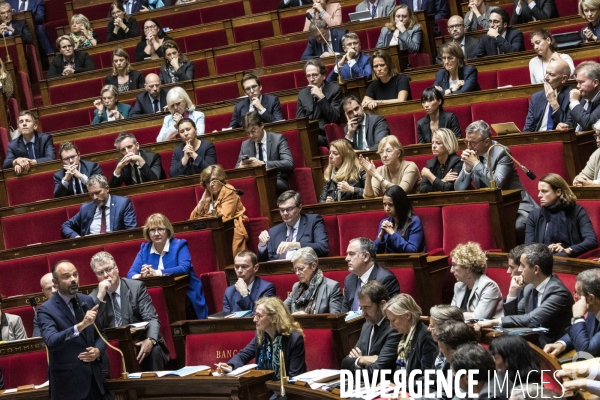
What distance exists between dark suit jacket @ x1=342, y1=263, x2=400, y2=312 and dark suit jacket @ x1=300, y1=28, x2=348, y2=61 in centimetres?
133

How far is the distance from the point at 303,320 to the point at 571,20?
1.44m

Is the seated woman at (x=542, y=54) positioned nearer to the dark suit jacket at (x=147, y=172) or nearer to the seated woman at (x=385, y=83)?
the seated woman at (x=385, y=83)

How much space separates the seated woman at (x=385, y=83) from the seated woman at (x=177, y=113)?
1.63 ft

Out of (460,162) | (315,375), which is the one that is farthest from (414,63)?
(315,375)

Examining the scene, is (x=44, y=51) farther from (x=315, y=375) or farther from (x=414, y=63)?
(x=315, y=375)

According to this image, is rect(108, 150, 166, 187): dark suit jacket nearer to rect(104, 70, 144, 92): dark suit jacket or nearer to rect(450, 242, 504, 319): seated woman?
rect(104, 70, 144, 92): dark suit jacket

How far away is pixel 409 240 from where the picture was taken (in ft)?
7.35

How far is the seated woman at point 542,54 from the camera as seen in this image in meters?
2.67

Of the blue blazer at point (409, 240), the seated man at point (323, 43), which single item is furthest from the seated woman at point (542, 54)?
the seated man at point (323, 43)

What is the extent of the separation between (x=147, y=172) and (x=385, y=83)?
70 cm

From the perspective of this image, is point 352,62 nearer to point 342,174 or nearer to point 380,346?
point 342,174

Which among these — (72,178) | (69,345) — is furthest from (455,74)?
(69,345)

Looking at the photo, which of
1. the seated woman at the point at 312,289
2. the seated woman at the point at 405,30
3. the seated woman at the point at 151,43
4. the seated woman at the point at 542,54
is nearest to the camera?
the seated woman at the point at 312,289

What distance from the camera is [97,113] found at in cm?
334
